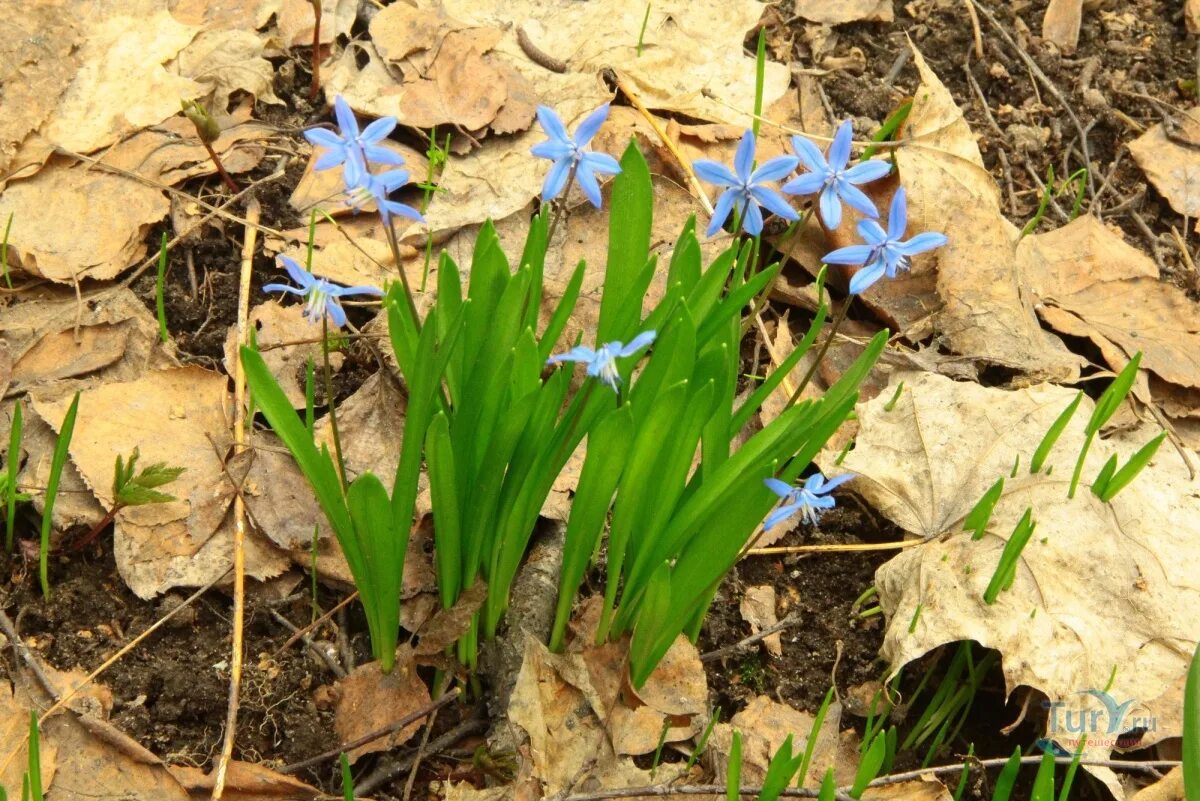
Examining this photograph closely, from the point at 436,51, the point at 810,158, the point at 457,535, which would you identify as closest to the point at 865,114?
the point at 436,51

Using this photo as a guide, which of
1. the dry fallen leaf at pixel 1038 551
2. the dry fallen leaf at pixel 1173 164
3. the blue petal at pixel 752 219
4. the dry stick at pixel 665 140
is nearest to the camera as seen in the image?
the blue petal at pixel 752 219

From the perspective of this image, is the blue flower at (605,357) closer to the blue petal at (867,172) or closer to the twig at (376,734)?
the blue petal at (867,172)

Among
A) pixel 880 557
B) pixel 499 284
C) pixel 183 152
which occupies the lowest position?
pixel 880 557

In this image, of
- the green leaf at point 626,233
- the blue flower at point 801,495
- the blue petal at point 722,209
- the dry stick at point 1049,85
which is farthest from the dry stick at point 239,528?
the dry stick at point 1049,85

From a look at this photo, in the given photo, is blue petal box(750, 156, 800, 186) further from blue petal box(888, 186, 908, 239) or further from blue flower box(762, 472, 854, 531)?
blue flower box(762, 472, 854, 531)

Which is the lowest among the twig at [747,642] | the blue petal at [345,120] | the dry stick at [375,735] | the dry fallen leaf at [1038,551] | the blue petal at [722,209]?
the twig at [747,642]

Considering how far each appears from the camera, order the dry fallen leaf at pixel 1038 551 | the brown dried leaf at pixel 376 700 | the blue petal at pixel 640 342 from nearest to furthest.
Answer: the blue petal at pixel 640 342, the brown dried leaf at pixel 376 700, the dry fallen leaf at pixel 1038 551

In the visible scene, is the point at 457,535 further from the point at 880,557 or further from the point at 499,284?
the point at 880,557

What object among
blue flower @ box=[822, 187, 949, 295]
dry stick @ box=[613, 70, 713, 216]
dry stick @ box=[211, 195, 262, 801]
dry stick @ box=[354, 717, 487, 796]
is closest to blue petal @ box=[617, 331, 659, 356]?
blue flower @ box=[822, 187, 949, 295]
